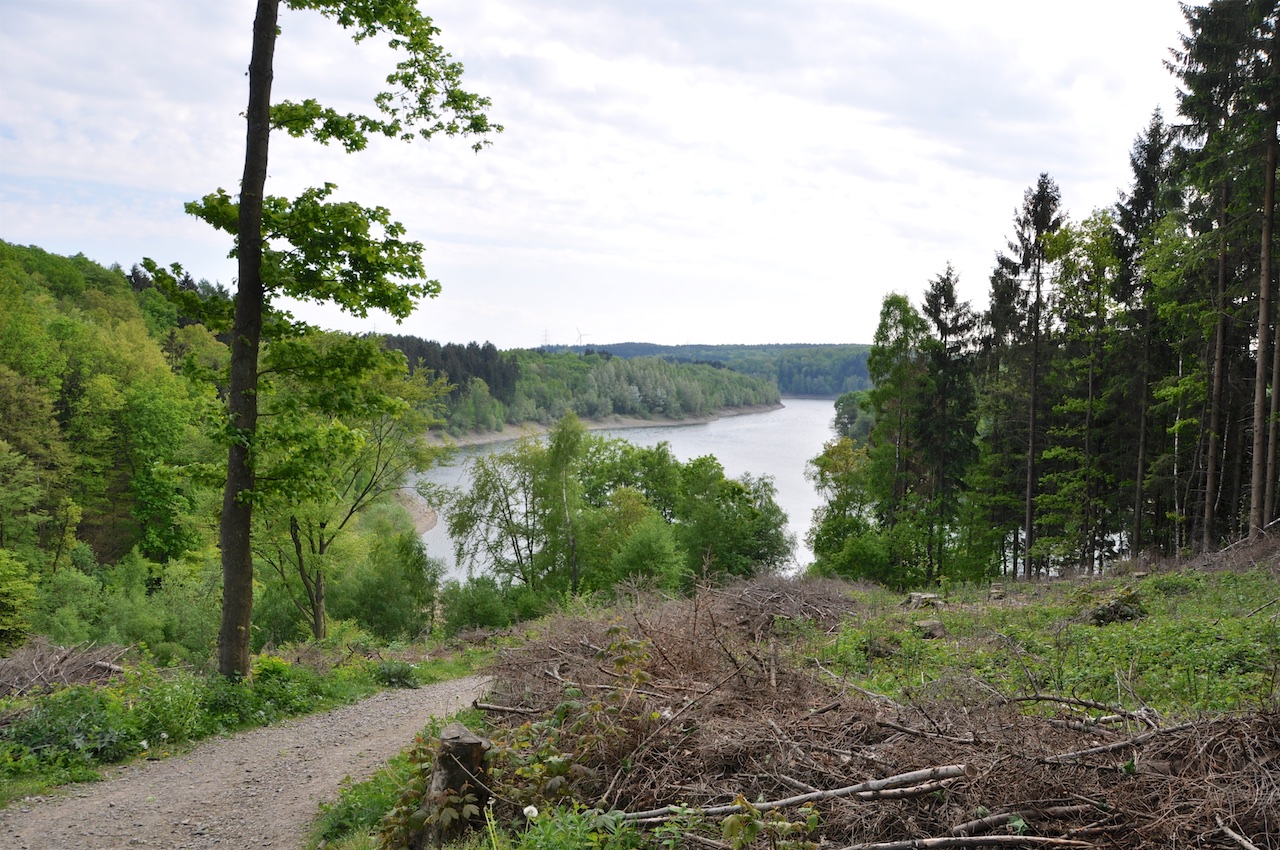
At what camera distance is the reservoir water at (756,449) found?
157 feet

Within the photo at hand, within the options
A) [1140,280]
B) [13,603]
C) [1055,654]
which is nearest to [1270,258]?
[1140,280]

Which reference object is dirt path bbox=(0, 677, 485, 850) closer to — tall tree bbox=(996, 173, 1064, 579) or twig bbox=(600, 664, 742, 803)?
twig bbox=(600, 664, 742, 803)

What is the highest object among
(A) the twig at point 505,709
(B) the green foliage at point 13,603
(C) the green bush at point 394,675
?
(A) the twig at point 505,709

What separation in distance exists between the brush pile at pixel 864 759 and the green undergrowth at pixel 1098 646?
440 millimetres

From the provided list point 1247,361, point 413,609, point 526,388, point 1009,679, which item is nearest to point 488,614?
point 413,609

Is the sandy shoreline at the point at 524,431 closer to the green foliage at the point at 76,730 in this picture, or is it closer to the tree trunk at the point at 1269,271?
the green foliage at the point at 76,730

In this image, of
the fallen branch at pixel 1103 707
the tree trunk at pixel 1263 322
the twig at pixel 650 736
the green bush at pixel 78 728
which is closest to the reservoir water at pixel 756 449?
the tree trunk at pixel 1263 322

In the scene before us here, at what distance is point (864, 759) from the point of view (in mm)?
4699

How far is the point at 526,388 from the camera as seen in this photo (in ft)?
314

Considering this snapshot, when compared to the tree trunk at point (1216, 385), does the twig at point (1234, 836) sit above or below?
below

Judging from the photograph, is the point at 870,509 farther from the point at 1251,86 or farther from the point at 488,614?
the point at 1251,86

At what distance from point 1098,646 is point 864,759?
5737mm

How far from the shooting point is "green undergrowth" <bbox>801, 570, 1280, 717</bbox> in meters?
6.52

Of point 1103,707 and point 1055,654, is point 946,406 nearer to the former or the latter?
point 1055,654
